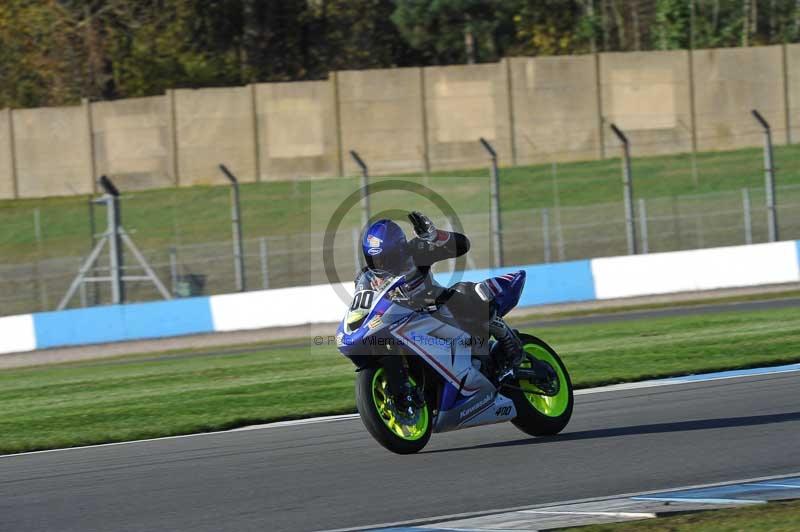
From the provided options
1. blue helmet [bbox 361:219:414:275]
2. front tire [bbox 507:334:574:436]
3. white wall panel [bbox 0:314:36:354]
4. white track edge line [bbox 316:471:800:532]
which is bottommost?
white wall panel [bbox 0:314:36:354]

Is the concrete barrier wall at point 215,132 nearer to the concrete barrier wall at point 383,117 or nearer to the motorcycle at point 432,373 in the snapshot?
the concrete barrier wall at point 383,117

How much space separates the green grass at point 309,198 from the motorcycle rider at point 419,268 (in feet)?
73.6

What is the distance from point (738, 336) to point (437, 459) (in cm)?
783

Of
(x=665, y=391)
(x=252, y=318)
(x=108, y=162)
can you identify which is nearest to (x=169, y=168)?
(x=108, y=162)

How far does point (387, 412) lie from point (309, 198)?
2858 cm

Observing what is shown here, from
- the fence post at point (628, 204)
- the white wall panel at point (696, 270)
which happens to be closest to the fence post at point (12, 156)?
the fence post at point (628, 204)

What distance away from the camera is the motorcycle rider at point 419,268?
8117 millimetres

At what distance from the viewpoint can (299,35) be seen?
173 ft

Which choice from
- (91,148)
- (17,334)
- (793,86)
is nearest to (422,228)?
(17,334)

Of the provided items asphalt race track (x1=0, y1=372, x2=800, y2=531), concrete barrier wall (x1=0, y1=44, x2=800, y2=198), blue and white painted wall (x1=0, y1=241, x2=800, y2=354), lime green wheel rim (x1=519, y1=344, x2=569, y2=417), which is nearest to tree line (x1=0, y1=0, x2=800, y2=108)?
concrete barrier wall (x1=0, y1=44, x2=800, y2=198)

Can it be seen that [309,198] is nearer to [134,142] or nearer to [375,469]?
[134,142]

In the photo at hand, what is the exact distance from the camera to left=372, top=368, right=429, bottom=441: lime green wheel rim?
8.03m

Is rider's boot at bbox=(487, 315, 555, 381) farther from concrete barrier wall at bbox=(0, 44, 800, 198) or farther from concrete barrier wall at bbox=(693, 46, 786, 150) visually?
concrete barrier wall at bbox=(693, 46, 786, 150)

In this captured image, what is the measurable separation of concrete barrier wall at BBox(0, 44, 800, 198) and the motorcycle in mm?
30433
